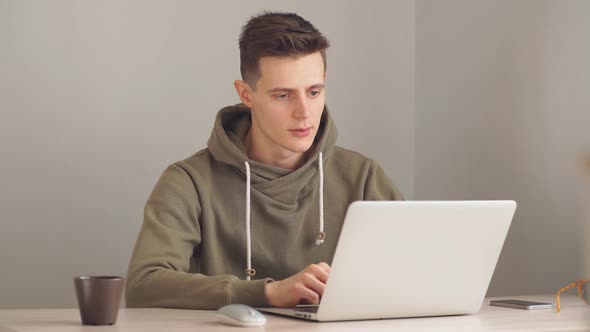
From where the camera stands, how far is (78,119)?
8.03ft

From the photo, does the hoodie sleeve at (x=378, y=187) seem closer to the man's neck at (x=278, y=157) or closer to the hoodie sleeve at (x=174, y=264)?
the man's neck at (x=278, y=157)

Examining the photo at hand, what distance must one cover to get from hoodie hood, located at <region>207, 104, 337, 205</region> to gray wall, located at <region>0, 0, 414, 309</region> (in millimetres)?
578

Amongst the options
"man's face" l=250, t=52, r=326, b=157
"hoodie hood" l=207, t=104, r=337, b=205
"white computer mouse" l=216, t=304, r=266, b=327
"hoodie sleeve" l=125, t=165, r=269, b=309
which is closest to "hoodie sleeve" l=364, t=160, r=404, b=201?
"hoodie hood" l=207, t=104, r=337, b=205

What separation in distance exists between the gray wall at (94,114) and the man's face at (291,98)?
0.71 meters

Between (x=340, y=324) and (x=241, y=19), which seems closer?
(x=340, y=324)

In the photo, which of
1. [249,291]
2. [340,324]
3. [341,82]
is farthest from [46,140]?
[340,324]

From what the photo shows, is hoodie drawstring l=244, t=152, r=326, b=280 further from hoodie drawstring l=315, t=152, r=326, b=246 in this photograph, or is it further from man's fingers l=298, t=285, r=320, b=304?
man's fingers l=298, t=285, r=320, b=304

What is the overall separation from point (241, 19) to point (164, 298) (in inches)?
51.7

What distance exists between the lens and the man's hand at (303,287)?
1.40 m

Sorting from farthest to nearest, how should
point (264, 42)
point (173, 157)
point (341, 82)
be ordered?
point (341, 82) → point (173, 157) → point (264, 42)

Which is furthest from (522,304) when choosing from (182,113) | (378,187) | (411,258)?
(182,113)

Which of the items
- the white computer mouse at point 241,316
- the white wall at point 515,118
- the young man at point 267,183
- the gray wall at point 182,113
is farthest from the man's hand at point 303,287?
the gray wall at point 182,113

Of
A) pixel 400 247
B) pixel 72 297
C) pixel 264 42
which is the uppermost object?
pixel 264 42

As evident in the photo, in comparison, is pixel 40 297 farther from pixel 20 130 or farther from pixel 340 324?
pixel 340 324
